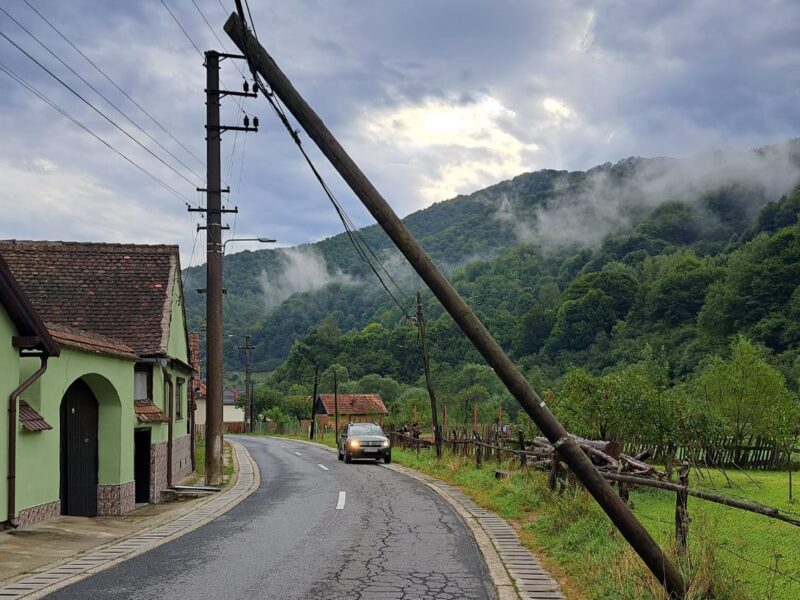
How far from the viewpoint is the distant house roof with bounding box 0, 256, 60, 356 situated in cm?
1161

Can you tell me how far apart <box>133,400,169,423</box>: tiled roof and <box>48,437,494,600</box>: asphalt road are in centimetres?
314

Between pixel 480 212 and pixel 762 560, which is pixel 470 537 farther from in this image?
pixel 480 212

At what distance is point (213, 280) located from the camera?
20.9 m

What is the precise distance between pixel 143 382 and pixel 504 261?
391 ft

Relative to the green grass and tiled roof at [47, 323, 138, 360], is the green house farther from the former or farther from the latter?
the green grass

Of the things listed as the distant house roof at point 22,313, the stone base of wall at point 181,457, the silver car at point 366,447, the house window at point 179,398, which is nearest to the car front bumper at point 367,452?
the silver car at point 366,447

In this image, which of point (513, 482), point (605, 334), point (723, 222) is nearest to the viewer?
point (513, 482)

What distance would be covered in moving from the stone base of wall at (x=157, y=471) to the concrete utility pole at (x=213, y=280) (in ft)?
3.95

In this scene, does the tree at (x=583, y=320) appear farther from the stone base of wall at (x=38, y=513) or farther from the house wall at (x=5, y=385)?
the house wall at (x=5, y=385)

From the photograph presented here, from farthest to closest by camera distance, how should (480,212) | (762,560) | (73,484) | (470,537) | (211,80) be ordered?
(480,212), (211,80), (73,484), (470,537), (762,560)

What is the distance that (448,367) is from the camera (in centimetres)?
9988

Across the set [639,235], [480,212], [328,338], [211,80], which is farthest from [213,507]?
[480,212]

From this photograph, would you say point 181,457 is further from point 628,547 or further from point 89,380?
point 628,547

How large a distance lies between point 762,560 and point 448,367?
292ft
